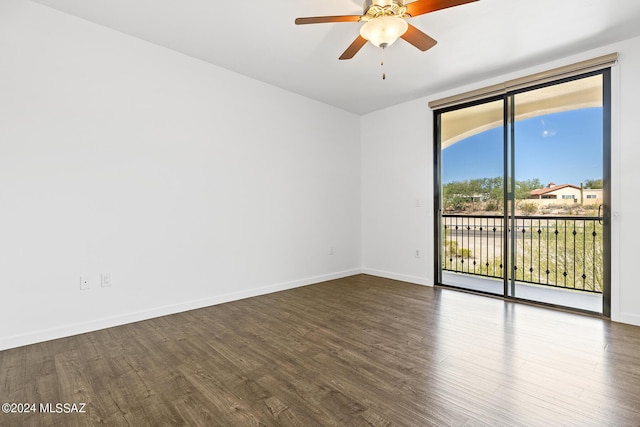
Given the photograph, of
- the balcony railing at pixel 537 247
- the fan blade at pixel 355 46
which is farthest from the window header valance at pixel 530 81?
the fan blade at pixel 355 46

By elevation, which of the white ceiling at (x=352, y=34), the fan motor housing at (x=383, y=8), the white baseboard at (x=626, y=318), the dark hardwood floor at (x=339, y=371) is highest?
the white ceiling at (x=352, y=34)

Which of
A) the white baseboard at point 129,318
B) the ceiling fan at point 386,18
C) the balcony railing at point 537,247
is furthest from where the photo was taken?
the balcony railing at point 537,247

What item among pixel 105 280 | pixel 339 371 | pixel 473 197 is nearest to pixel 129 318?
pixel 105 280

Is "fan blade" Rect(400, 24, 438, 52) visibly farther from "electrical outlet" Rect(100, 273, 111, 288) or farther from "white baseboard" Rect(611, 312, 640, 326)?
"electrical outlet" Rect(100, 273, 111, 288)

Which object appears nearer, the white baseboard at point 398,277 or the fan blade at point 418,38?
the fan blade at point 418,38

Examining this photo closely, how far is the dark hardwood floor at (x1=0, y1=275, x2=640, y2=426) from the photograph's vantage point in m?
1.61

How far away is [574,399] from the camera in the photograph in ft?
5.62

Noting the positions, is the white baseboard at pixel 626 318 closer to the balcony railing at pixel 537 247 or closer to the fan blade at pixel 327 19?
the balcony railing at pixel 537 247

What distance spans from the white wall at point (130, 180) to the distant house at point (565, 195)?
117 inches

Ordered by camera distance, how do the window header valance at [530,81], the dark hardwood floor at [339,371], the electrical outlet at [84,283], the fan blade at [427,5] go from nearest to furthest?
1. the dark hardwood floor at [339,371]
2. the fan blade at [427,5]
3. the electrical outlet at [84,283]
4. the window header valance at [530,81]

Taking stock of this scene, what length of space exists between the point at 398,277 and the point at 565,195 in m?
2.34

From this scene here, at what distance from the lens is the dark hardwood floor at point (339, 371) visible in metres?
1.61

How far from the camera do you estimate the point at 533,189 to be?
3.59 meters

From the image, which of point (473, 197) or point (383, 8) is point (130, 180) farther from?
point (473, 197)
